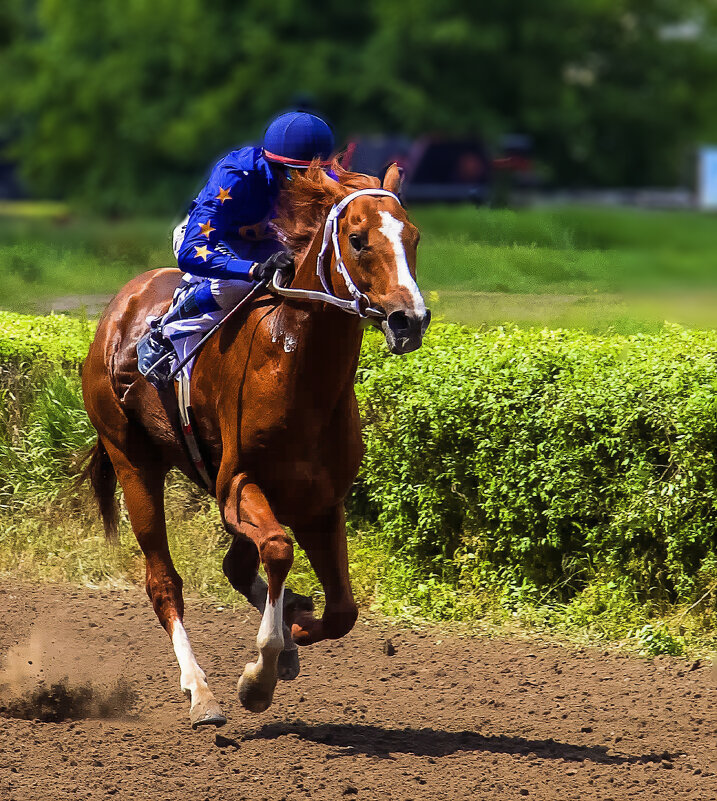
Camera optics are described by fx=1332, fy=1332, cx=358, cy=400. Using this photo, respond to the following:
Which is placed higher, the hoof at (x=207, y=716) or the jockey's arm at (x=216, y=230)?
the jockey's arm at (x=216, y=230)

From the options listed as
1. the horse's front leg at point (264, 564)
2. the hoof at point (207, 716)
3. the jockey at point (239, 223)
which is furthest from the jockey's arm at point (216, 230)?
the hoof at point (207, 716)

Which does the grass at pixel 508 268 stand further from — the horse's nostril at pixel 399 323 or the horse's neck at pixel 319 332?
the horse's nostril at pixel 399 323

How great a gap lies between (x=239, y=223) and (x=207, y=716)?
1.81m

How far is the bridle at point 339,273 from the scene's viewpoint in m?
4.22

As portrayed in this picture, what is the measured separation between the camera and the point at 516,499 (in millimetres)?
6344

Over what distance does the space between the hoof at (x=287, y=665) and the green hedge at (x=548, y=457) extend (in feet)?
5.41

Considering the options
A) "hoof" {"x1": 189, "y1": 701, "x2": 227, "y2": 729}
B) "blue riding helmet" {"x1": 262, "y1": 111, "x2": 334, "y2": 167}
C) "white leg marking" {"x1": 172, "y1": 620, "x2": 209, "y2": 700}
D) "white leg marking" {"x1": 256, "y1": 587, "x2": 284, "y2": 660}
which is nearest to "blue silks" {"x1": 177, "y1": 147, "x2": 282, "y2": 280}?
"blue riding helmet" {"x1": 262, "y1": 111, "x2": 334, "y2": 167}

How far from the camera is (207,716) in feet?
15.6

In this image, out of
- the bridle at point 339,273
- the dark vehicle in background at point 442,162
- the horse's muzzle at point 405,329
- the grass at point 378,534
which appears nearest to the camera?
the horse's muzzle at point 405,329

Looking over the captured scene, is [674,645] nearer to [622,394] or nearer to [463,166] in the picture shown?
[622,394]

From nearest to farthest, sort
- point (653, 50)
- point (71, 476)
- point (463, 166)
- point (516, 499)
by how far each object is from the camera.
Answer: point (516, 499), point (71, 476), point (463, 166), point (653, 50)

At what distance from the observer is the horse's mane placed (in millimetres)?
4520

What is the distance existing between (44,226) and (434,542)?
4634 mm

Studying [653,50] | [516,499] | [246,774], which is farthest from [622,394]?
[653,50]
